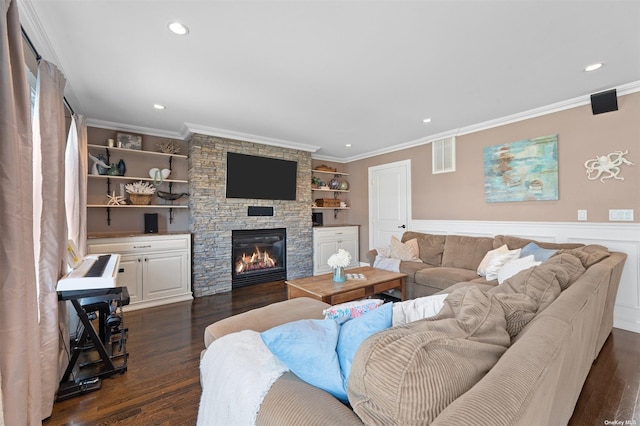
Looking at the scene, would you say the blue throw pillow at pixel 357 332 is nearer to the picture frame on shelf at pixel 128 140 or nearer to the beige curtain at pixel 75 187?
the beige curtain at pixel 75 187

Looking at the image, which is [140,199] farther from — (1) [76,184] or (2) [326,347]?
(2) [326,347]

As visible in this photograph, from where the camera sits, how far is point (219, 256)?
3.97 metres

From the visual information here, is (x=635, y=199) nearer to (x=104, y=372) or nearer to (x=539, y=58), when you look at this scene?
(x=539, y=58)

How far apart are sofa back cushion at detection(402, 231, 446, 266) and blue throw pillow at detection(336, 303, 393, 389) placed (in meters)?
3.23

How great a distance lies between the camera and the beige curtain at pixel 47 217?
1641mm

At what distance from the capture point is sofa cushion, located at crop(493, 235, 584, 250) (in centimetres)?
281

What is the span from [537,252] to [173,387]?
3447 mm

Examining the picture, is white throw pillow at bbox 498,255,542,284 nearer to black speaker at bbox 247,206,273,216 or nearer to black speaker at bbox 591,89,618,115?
black speaker at bbox 591,89,618,115

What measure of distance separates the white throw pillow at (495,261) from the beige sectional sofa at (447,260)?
0.09 metres

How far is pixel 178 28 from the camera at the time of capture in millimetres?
1770

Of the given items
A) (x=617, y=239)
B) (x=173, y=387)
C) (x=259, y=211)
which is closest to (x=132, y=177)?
(x=259, y=211)

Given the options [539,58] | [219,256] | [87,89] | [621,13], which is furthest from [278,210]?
[621,13]

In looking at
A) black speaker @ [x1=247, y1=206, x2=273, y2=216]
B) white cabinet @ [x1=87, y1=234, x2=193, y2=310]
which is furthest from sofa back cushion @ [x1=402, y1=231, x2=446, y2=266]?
white cabinet @ [x1=87, y1=234, x2=193, y2=310]

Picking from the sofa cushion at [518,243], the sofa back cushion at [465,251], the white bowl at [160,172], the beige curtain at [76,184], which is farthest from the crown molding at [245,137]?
the sofa cushion at [518,243]
